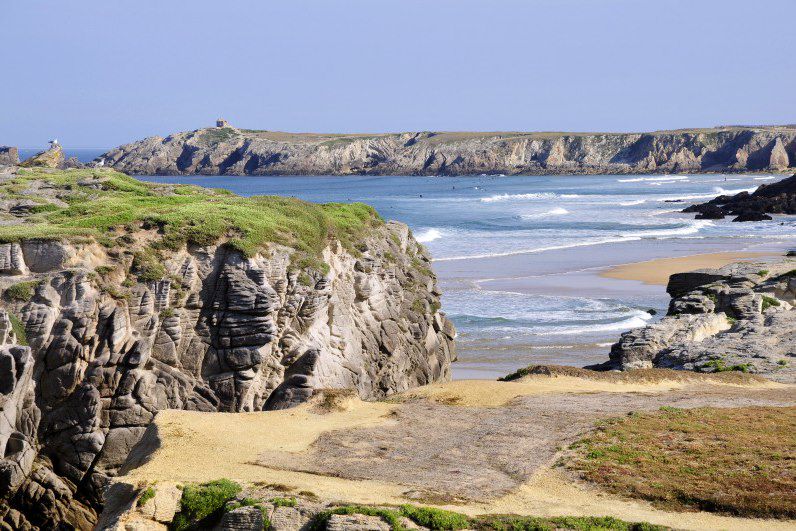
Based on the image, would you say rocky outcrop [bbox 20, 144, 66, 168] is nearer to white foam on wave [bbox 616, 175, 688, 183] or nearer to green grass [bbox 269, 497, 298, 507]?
green grass [bbox 269, 497, 298, 507]

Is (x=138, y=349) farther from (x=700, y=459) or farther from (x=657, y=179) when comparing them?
(x=657, y=179)

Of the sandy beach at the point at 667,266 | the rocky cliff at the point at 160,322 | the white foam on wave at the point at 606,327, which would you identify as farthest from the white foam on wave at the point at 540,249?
the rocky cliff at the point at 160,322

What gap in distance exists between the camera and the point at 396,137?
187750 millimetres

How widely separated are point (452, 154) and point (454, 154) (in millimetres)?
403

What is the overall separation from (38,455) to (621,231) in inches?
2285

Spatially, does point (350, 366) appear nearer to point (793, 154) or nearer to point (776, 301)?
point (776, 301)

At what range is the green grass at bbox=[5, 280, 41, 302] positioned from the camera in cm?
1678

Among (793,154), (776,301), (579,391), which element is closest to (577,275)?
(776,301)

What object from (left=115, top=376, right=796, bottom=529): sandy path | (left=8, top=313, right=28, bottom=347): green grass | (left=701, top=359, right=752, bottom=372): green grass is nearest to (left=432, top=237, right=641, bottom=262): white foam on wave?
(left=701, top=359, right=752, bottom=372): green grass

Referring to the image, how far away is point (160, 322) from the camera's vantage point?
60.5 feet

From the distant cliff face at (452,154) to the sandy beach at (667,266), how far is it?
115180 millimetres

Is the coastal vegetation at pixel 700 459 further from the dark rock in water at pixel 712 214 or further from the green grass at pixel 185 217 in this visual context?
the dark rock in water at pixel 712 214

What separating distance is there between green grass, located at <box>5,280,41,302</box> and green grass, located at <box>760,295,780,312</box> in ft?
74.0

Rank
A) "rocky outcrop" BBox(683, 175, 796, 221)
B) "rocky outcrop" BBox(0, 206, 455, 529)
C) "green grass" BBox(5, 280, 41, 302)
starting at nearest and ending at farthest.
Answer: "rocky outcrop" BBox(0, 206, 455, 529) < "green grass" BBox(5, 280, 41, 302) < "rocky outcrop" BBox(683, 175, 796, 221)
